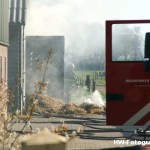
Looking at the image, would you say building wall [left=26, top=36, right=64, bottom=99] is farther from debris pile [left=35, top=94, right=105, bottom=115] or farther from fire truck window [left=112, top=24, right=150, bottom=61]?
fire truck window [left=112, top=24, right=150, bottom=61]

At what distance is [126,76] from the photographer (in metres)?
9.20

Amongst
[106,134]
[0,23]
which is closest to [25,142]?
[106,134]

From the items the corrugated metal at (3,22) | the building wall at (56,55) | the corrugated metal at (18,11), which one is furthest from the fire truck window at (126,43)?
the building wall at (56,55)

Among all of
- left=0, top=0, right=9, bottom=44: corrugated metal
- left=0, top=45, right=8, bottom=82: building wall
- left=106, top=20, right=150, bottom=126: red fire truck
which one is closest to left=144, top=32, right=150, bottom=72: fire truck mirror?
left=106, top=20, right=150, bottom=126: red fire truck

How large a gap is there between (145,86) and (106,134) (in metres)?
7.82

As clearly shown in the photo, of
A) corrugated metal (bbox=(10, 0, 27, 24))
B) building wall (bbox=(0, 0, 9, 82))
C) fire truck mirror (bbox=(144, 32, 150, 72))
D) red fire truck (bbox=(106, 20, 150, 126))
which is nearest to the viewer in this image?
fire truck mirror (bbox=(144, 32, 150, 72))

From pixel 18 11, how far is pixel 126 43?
2019cm

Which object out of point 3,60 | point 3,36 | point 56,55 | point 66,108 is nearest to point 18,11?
point 56,55

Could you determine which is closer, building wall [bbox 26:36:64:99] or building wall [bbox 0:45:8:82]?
building wall [bbox 0:45:8:82]

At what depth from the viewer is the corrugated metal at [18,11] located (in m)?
27.4

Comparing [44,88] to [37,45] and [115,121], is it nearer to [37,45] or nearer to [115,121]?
[115,121]

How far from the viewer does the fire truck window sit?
30.2ft

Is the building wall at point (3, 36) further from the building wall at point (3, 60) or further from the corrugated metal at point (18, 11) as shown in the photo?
the corrugated metal at point (18, 11)

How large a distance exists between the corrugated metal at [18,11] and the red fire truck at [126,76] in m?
18.0
